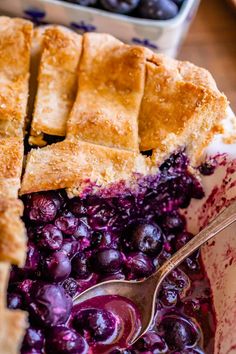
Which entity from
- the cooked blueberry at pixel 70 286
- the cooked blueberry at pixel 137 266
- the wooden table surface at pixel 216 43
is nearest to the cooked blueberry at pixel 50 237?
the cooked blueberry at pixel 70 286

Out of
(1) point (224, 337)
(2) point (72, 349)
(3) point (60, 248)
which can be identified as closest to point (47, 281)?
(3) point (60, 248)

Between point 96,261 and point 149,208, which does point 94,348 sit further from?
point 149,208

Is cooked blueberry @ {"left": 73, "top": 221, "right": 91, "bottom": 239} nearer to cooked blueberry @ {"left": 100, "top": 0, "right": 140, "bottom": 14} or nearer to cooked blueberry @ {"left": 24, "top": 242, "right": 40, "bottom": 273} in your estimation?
cooked blueberry @ {"left": 24, "top": 242, "right": 40, "bottom": 273}

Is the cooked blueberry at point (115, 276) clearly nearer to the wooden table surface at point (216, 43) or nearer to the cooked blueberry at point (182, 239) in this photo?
the cooked blueberry at point (182, 239)

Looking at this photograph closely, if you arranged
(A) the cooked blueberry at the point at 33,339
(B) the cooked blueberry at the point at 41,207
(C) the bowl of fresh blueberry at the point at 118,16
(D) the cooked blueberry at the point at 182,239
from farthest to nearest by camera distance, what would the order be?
(C) the bowl of fresh blueberry at the point at 118,16, (D) the cooked blueberry at the point at 182,239, (B) the cooked blueberry at the point at 41,207, (A) the cooked blueberry at the point at 33,339

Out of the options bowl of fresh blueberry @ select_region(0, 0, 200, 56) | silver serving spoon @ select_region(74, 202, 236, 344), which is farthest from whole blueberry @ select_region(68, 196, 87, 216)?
bowl of fresh blueberry @ select_region(0, 0, 200, 56)

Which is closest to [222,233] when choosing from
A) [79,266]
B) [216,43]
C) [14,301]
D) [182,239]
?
[182,239]
